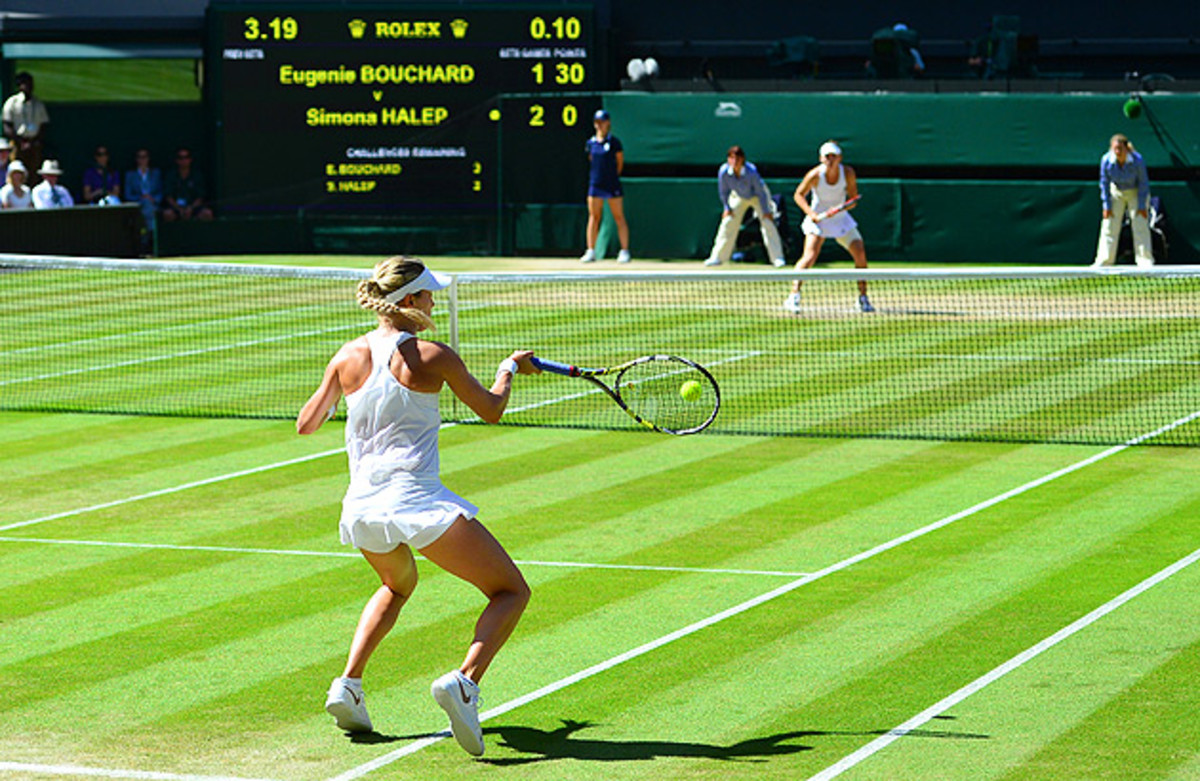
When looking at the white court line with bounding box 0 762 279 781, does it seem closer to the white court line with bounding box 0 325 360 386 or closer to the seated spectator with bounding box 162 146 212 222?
the white court line with bounding box 0 325 360 386

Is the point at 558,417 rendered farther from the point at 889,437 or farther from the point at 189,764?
the point at 189,764

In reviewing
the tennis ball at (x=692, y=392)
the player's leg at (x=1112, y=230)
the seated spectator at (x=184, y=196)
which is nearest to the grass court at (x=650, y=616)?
the tennis ball at (x=692, y=392)

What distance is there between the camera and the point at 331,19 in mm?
31031

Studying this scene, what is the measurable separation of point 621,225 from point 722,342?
8.62 m

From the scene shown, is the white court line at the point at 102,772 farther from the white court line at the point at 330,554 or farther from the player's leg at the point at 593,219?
the player's leg at the point at 593,219

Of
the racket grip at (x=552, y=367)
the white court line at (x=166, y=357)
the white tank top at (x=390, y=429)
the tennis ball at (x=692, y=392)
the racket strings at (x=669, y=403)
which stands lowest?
the white court line at (x=166, y=357)

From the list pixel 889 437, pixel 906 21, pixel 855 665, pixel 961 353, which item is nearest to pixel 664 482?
pixel 889 437

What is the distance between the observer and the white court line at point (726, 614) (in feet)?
24.3

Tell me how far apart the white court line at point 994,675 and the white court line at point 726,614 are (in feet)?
4.78

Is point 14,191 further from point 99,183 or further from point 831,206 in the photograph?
point 831,206

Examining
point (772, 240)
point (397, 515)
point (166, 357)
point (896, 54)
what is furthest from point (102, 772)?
point (896, 54)

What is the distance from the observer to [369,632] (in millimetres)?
7594

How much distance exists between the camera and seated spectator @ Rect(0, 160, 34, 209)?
94.9 feet

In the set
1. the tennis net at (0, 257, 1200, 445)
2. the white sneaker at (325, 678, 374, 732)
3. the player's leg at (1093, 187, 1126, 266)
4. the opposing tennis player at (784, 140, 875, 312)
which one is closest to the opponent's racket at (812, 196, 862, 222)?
the opposing tennis player at (784, 140, 875, 312)
